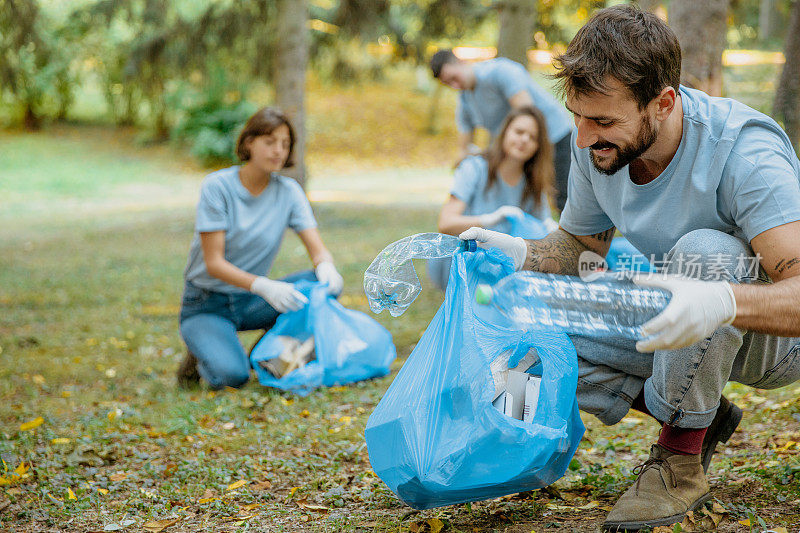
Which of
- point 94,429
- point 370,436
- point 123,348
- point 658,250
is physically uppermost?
point 658,250

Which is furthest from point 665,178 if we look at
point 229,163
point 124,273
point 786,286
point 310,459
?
point 229,163

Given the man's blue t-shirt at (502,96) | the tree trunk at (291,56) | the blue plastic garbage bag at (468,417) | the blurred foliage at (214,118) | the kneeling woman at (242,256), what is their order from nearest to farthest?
the blue plastic garbage bag at (468,417), the kneeling woman at (242,256), the man's blue t-shirt at (502,96), the tree trunk at (291,56), the blurred foliage at (214,118)

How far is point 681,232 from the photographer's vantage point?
2.06 meters

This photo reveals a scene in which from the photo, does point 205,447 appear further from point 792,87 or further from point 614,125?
point 792,87

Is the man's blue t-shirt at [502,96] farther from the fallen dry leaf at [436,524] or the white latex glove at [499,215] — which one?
the fallen dry leaf at [436,524]

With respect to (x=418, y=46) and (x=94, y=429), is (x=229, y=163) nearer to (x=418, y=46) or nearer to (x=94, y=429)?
(x=418, y=46)

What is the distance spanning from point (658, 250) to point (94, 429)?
230 cm

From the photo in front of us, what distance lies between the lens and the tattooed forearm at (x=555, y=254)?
229cm

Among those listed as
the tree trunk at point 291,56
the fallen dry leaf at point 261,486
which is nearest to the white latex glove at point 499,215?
the fallen dry leaf at point 261,486

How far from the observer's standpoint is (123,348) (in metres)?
4.60

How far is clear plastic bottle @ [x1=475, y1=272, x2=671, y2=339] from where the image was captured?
189 centimetres

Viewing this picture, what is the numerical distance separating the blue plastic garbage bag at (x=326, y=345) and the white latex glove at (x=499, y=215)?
858 mm

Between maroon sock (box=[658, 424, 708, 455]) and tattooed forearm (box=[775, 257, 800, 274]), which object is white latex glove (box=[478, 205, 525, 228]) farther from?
tattooed forearm (box=[775, 257, 800, 274])

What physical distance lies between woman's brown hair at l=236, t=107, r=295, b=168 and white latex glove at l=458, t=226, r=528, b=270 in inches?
76.0
